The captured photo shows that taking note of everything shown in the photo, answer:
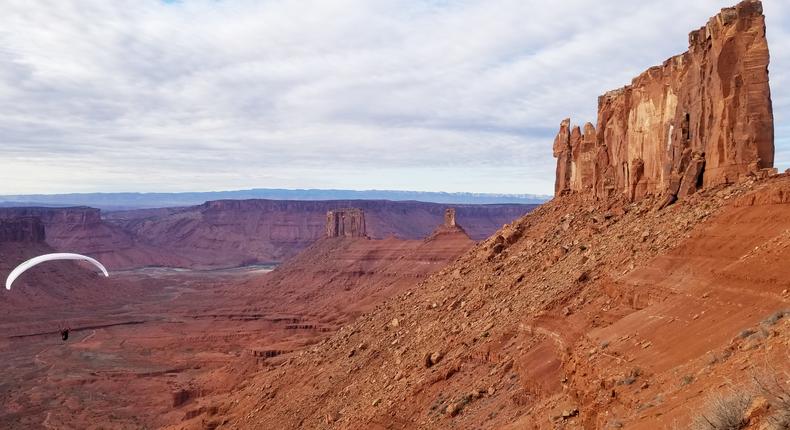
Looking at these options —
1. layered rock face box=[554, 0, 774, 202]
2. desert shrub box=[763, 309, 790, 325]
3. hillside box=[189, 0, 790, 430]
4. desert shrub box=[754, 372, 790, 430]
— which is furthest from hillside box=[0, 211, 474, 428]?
desert shrub box=[754, 372, 790, 430]

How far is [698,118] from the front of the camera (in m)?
22.7

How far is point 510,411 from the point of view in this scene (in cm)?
1817

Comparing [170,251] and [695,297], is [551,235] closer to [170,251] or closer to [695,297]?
[695,297]

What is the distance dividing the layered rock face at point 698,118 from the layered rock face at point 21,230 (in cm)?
10803

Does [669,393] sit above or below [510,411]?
above

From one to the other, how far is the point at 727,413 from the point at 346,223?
104943mm

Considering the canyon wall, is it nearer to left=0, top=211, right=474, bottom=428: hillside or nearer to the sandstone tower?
left=0, top=211, right=474, bottom=428: hillside

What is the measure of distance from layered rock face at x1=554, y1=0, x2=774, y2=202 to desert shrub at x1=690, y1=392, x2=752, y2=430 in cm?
1306

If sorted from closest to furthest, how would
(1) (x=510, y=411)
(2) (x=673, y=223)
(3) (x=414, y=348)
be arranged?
(1) (x=510, y=411)
(2) (x=673, y=223)
(3) (x=414, y=348)

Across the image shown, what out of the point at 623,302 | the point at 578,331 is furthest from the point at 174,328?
the point at 623,302

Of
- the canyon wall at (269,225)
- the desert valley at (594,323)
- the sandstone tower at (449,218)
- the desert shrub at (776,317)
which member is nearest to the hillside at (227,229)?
the canyon wall at (269,225)

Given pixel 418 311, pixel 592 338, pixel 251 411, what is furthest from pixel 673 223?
pixel 251 411

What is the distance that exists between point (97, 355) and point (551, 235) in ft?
170

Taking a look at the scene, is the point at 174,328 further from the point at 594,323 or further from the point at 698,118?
the point at 594,323
